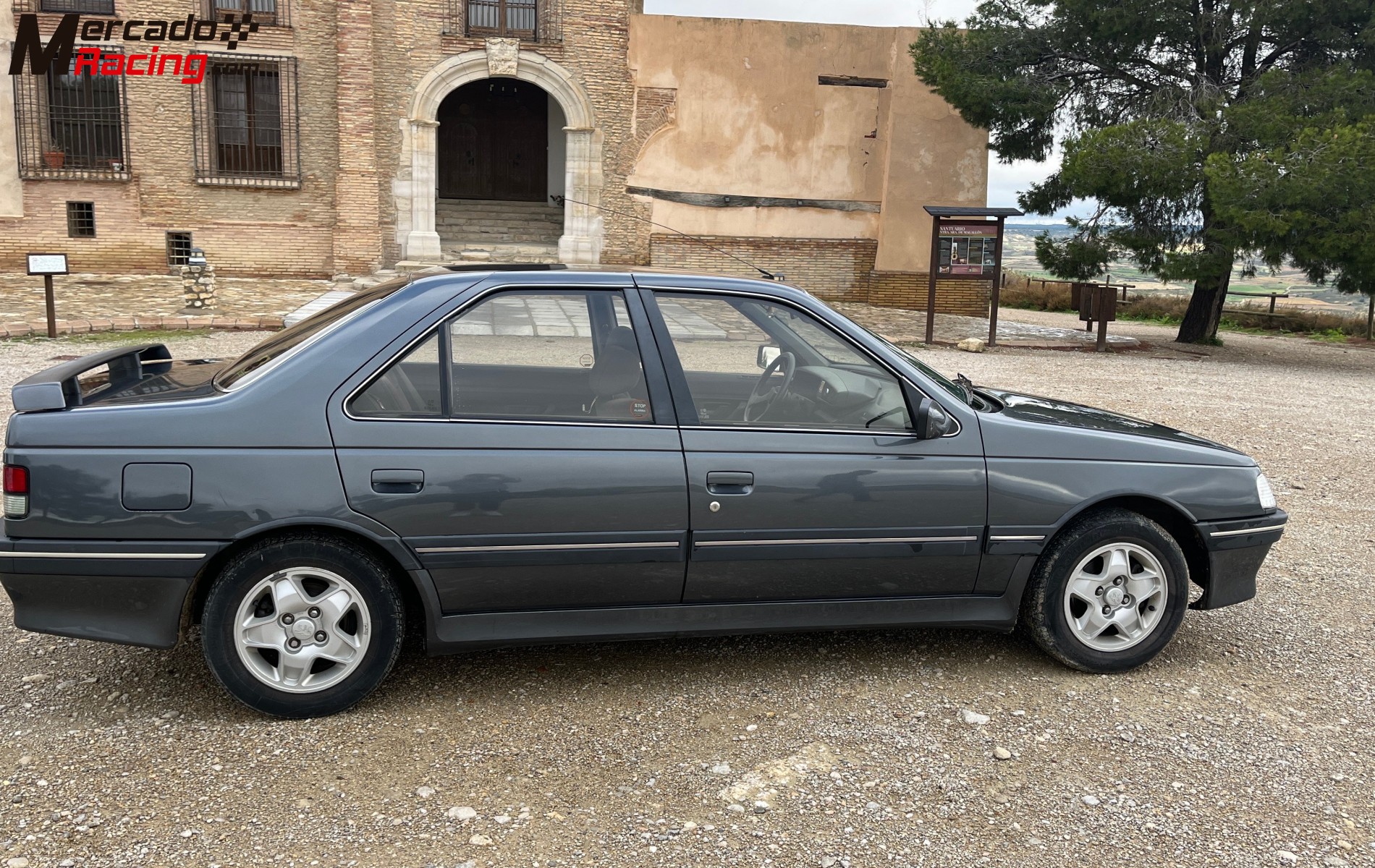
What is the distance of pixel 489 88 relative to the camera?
82.0ft

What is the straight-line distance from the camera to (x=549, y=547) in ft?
12.3

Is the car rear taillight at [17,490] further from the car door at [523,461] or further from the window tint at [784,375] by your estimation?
the window tint at [784,375]

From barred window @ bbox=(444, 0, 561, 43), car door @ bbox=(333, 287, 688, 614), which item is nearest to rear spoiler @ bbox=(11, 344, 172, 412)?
car door @ bbox=(333, 287, 688, 614)

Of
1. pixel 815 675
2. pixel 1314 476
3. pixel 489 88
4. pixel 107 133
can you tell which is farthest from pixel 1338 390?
pixel 107 133

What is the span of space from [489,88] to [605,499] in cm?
2298

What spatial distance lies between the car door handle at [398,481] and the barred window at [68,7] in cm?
2188

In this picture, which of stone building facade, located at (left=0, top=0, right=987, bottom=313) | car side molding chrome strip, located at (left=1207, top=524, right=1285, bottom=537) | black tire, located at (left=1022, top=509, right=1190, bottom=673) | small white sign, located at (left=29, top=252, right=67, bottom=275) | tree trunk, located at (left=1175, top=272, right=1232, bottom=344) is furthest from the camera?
stone building facade, located at (left=0, top=0, right=987, bottom=313)

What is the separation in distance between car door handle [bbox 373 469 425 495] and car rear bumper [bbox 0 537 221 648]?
1.71 feet

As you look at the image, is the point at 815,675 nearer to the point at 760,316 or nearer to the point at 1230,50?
the point at 760,316

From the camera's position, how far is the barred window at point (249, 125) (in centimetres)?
2180

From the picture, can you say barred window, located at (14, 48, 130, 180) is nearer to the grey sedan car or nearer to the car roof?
the grey sedan car

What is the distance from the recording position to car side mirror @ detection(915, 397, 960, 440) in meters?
4.00

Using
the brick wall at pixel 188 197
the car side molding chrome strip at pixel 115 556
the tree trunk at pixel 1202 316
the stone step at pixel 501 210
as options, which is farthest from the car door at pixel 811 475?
the stone step at pixel 501 210

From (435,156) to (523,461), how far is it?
19.7 meters
